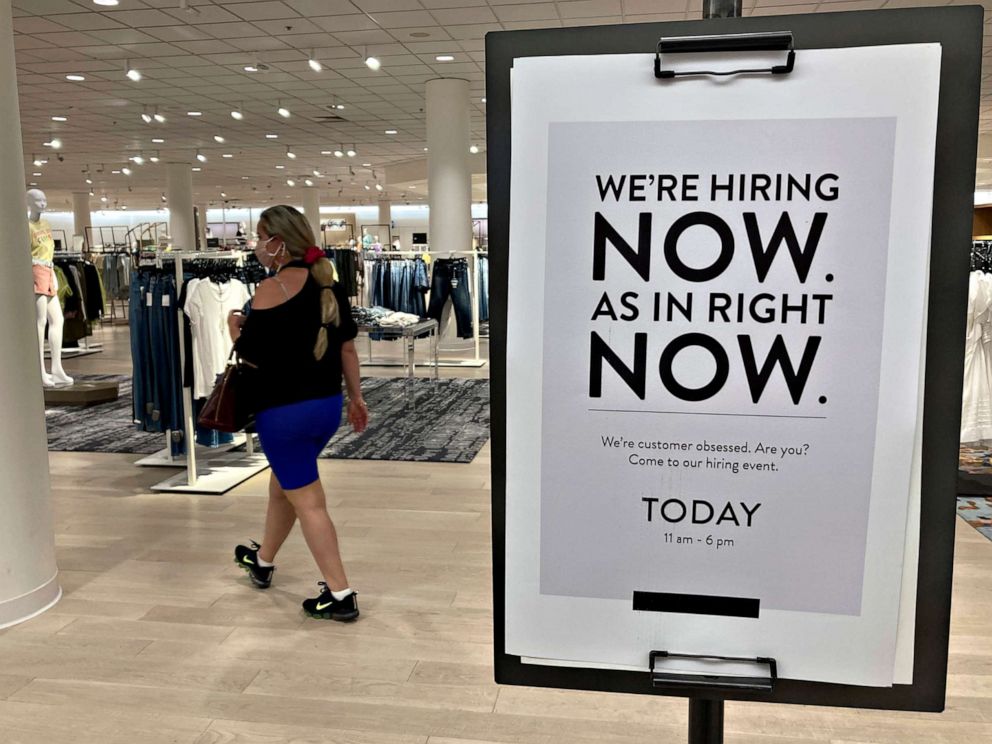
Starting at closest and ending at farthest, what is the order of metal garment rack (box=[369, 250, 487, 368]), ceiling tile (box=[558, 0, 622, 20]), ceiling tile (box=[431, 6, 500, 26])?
ceiling tile (box=[558, 0, 622, 20]), ceiling tile (box=[431, 6, 500, 26]), metal garment rack (box=[369, 250, 487, 368])

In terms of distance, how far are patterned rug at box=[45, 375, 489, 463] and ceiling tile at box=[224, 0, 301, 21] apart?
11.7 ft

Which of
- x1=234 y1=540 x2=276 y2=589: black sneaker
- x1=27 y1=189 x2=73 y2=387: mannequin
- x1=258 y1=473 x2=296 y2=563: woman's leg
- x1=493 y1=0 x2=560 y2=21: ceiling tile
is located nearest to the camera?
x1=258 y1=473 x2=296 y2=563: woman's leg

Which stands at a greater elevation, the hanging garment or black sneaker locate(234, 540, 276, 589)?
the hanging garment

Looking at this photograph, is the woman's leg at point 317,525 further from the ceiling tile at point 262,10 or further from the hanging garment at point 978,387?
the ceiling tile at point 262,10

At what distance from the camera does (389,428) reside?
679 cm

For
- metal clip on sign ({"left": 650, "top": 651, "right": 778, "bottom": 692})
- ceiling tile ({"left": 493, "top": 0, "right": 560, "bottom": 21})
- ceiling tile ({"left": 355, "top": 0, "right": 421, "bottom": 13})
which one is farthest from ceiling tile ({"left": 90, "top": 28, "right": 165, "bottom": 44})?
metal clip on sign ({"left": 650, "top": 651, "right": 778, "bottom": 692})

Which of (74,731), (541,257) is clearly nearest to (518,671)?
(541,257)

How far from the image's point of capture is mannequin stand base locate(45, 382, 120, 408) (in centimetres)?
792

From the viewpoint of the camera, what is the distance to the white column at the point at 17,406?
3.22 meters

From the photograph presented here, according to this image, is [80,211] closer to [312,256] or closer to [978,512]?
[312,256]

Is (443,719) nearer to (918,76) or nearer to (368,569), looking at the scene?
(368,569)

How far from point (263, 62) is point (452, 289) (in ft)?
11.4

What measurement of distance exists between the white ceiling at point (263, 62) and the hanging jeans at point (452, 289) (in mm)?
2385

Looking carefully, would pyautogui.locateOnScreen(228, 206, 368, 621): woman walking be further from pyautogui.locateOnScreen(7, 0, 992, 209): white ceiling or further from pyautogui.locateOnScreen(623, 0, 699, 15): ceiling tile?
pyautogui.locateOnScreen(623, 0, 699, 15): ceiling tile
